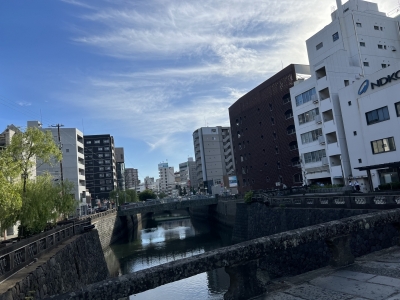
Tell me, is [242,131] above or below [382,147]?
above

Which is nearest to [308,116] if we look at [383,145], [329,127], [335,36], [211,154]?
[329,127]

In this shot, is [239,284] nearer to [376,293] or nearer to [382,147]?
[376,293]

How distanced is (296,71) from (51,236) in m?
48.5

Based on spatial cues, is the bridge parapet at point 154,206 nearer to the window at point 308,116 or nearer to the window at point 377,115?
the window at point 308,116

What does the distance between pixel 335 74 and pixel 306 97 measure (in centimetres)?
598

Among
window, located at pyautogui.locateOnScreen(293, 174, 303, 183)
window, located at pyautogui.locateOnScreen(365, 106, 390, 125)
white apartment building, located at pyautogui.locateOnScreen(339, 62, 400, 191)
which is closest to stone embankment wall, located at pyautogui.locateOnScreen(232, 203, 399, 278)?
white apartment building, located at pyautogui.locateOnScreen(339, 62, 400, 191)

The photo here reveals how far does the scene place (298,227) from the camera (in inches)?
952

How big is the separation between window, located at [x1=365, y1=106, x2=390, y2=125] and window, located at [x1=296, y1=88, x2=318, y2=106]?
10584 mm

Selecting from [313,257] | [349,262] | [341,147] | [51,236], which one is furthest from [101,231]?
[349,262]

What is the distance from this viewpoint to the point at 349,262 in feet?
17.0

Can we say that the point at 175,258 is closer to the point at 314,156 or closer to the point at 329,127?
the point at 314,156

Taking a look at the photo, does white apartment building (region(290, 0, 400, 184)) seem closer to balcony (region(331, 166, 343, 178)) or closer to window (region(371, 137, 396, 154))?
balcony (region(331, 166, 343, 178))

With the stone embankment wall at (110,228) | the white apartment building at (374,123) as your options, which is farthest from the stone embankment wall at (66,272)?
the white apartment building at (374,123)

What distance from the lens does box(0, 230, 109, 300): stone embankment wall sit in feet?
35.4
